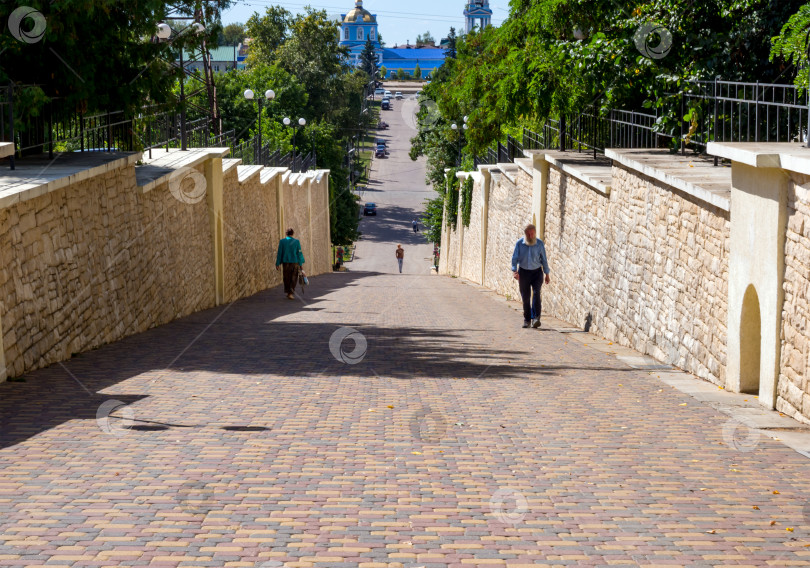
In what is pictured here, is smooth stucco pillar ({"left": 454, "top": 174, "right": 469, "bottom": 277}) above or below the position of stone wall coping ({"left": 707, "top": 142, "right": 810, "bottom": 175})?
below

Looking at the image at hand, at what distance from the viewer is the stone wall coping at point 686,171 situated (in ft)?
30.5

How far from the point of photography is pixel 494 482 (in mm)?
5570

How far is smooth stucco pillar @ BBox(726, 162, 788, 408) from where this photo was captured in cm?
762

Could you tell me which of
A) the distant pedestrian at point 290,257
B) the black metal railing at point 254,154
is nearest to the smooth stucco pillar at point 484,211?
the black metal railing at point 254,154

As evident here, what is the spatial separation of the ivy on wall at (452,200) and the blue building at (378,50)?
131972 millimetres

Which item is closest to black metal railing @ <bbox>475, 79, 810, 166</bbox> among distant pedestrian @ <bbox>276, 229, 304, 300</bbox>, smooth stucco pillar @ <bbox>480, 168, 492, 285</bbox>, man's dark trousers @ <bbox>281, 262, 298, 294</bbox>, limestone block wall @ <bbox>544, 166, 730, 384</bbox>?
limestone block wall @ <bbox>544, 166, 730, 384</bbox>

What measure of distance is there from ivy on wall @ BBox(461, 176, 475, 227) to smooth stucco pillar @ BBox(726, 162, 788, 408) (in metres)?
27.0

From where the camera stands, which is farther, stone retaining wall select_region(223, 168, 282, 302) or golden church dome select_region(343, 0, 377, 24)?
golden church dome select_region(343, 0, 377, 24)

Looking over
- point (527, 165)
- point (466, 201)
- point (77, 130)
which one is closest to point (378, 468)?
point (77, 130)

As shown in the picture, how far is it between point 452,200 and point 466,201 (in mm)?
6689

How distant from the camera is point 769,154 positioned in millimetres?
7492

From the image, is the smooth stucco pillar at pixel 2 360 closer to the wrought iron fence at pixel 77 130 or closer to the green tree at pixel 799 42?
the wrought iron fence at pixel 77 130

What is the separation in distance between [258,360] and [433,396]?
278 centimetres

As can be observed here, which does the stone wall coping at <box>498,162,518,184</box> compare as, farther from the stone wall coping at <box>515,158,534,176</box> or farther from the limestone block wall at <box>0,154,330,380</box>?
the limestone block wall at <box>0,154,330,380</box>
